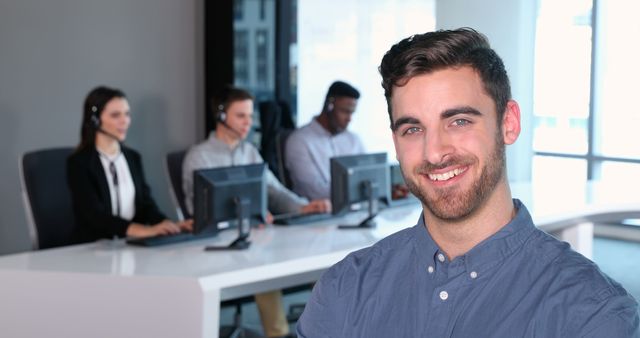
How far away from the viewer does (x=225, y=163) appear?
5.22 m

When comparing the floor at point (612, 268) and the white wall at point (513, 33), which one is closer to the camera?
the white wall at point (513, 33)

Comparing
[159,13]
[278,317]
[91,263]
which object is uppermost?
[159,13]

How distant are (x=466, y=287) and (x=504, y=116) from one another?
12.2 inches

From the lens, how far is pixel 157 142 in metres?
6.88

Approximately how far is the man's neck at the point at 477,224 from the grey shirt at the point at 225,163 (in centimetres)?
335

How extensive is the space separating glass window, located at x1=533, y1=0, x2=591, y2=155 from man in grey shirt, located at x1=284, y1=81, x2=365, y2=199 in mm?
3212

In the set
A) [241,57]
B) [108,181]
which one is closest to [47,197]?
[108,181]

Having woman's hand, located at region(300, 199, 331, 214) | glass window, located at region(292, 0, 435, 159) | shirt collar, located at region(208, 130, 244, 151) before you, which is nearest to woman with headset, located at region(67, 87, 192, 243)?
shirt collar, located at region(208, 130, 244, 151)

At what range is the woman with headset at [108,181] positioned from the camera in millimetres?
4449

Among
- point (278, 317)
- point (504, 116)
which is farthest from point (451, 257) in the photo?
point (278, 317)

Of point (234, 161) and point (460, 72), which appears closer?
point (460, 72)

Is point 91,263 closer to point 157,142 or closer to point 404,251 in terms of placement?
point 404,251

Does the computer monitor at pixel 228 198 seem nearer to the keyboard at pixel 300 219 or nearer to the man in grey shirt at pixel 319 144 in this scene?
the keyboard at pixel 300 219

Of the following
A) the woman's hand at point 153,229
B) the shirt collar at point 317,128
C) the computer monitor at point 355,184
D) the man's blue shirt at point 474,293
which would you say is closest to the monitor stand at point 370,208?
the computer monitor at point 355,184
